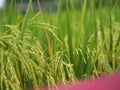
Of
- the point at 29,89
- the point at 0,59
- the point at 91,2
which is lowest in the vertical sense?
the point at 29,89

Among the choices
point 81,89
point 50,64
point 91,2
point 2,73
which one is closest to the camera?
point 81,89

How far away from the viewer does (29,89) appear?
5.11ft

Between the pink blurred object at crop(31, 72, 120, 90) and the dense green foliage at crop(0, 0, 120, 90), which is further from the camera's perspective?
the dense green foliage at crop(0, 0, 120, 90)

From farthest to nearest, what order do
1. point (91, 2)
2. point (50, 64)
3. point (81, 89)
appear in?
point (91, 2), point (50, 64), point (81, 89)

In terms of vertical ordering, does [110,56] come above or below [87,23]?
below

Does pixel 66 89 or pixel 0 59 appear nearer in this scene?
pixel 66 89

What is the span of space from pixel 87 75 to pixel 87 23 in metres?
0.34

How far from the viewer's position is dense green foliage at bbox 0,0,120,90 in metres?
1.54

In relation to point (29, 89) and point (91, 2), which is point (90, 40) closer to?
point (91, 2)

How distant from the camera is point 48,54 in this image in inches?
68.4

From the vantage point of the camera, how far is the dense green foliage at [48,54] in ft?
5.05

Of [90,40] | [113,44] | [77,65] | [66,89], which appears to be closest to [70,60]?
[77,65]

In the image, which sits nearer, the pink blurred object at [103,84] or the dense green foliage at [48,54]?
the pink blurred object at [103,84]

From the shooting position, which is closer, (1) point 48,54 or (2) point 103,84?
(2) point 103,84
